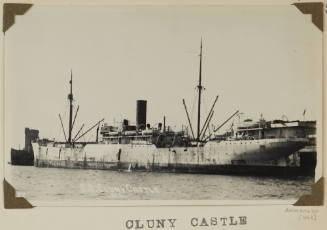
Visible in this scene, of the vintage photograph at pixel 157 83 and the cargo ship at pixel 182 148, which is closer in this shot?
the vintage photograph at pixel 157 83

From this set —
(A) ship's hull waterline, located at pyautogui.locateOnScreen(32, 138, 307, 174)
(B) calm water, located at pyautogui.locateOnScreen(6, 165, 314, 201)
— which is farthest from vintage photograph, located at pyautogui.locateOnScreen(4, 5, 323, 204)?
(A) ship's hull waterline, located at pyautogui.locateOnScreen(32, 138, 307, 174)

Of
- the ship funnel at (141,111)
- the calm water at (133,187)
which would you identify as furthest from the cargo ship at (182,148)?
the calm water at (133,187)

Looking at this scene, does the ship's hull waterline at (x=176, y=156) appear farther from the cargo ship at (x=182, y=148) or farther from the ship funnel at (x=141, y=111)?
the ship funnel at (x=141, y=111)

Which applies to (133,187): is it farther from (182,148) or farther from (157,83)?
(182,148)

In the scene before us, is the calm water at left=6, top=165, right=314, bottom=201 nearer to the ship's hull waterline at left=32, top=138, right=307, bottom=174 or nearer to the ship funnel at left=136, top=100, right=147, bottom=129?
the ship's hull waterline at left=32, top=138, right=307, bottom=174

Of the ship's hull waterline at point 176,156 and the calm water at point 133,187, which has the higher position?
the ship's hull waterline at point 176,156

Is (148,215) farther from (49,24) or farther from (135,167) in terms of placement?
(49,24)

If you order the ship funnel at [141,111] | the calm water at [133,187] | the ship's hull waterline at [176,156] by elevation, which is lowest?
the calm water at [133,187]
